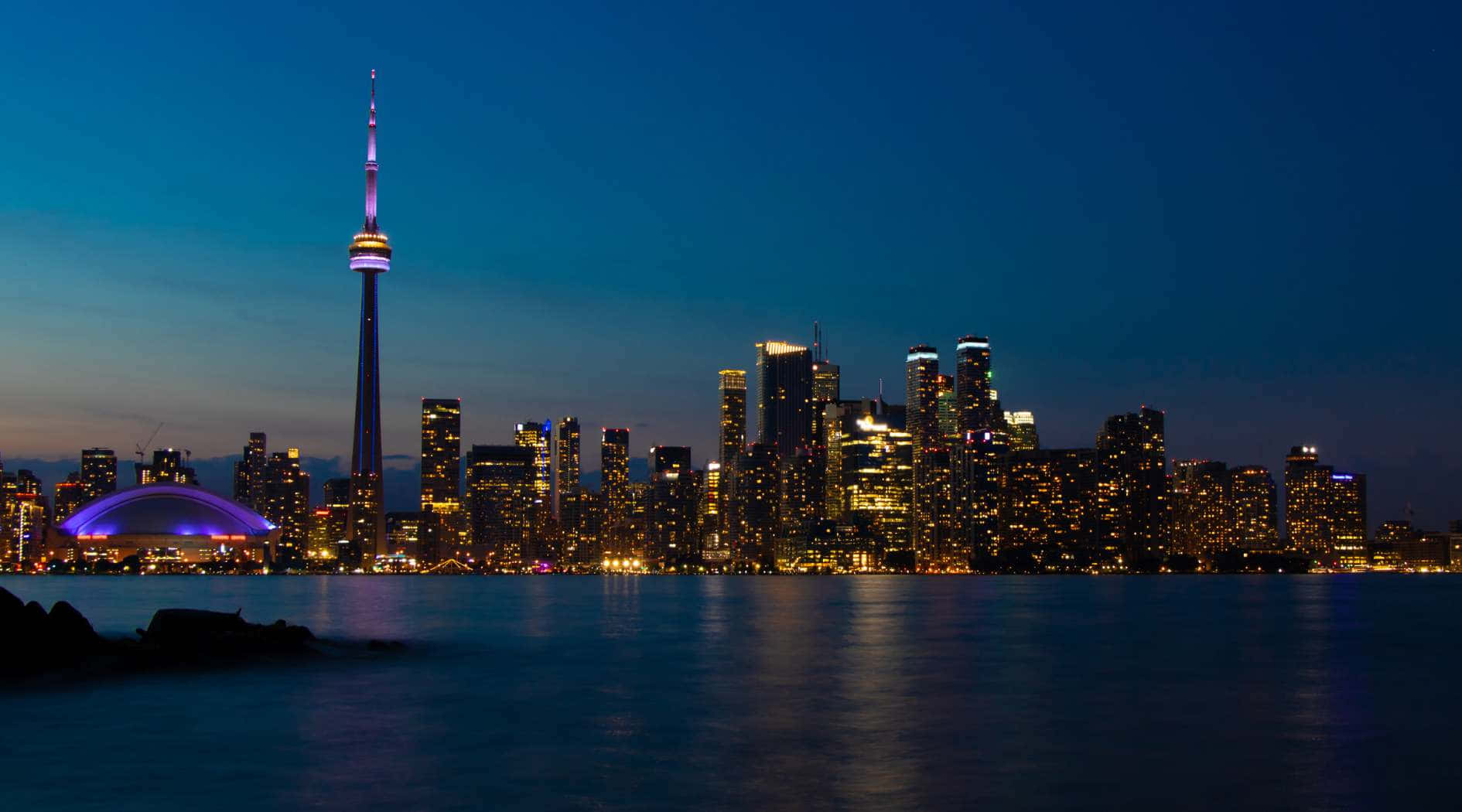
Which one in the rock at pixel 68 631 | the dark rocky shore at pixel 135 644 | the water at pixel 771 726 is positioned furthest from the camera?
the rock at pixel 68 631

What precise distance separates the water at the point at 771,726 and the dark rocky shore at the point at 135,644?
110 inches

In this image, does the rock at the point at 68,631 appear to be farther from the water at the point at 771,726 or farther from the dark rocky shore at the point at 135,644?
the water at the point at 771,726

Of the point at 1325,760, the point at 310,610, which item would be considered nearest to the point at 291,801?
the point at 1325,760

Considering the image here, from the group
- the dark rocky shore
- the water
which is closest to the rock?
Answer: the dark rocky shore

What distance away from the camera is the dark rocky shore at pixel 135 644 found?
161 feet

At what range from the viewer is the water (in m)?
28.4

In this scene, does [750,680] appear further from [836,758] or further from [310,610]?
[310,610]

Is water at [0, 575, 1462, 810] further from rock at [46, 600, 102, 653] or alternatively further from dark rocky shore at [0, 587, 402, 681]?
rock at [46, 600, 102, 653]

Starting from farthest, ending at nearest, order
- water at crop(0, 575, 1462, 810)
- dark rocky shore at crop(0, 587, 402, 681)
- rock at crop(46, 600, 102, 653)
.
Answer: rock at crop(46, 600, 102, 653), dark rocky shore at crop(0, 587, 402, 681), water at crop(0, 575, 1462, 810)

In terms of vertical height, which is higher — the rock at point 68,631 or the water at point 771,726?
the rock at point 68,631

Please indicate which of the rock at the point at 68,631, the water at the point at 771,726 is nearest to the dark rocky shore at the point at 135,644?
the rock at the point at 68,631

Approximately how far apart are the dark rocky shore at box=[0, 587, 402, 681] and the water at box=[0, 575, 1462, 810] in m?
2.80

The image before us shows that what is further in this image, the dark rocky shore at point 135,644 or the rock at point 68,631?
the rock at point 68,631

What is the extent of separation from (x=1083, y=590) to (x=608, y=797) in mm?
160346
